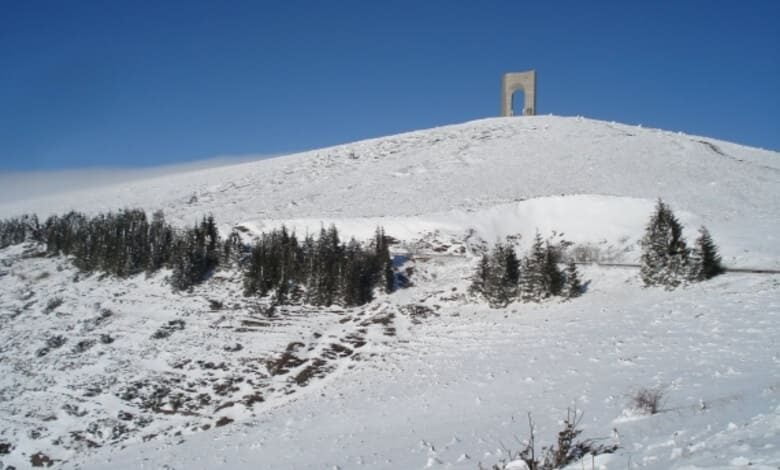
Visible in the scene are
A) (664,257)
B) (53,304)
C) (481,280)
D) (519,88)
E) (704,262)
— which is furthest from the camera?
(519,88)

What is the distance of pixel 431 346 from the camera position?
113ft

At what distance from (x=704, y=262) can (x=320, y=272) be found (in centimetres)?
2887

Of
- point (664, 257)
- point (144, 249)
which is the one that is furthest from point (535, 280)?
point (144, 249)

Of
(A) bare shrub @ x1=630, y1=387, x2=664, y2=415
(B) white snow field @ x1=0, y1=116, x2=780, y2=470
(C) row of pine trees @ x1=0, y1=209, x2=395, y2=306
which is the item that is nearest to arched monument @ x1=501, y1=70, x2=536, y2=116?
(B) white snow field @ x1=0, y1=116, x2=780, y2=470

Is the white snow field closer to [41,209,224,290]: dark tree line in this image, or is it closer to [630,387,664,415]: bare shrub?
[630,387,664,415]: bare shrub

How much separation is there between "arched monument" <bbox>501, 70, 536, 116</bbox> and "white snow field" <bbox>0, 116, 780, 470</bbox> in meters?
29.0

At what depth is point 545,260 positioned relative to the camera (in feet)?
135

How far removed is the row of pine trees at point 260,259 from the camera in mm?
46156

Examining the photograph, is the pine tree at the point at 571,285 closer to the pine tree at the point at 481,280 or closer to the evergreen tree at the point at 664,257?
the evergreen tree at the point at 664,257

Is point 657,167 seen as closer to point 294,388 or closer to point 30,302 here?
point 294,388

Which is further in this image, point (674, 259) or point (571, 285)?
point (571, 285)

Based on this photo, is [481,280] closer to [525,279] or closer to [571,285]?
[525,279]

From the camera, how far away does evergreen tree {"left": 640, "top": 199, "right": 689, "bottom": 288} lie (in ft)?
118

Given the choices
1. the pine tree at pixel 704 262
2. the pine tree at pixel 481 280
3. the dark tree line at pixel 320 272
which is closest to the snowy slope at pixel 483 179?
the pine tree at pixel 704 262
